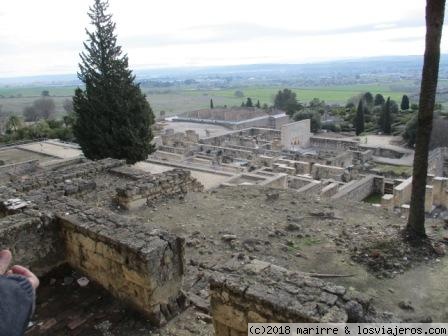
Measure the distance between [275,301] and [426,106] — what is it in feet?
15.4

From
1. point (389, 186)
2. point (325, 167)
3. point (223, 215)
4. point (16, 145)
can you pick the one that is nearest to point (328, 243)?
point (223, 215)

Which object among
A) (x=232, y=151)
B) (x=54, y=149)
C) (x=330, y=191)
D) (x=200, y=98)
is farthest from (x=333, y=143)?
(x=200, y=98)

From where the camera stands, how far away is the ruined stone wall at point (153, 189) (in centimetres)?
780

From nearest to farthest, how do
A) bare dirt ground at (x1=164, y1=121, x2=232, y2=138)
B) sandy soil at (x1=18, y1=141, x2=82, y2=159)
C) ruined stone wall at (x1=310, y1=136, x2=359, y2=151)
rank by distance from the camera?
sandy soil at (x1=18, y1=141, x2=82, y2=159) → ruined stone wall at (x1=310, y1=136, x2=359, y2=151) → bare dirt ground at (x1=164, y1=121, x2=232, y2=138)

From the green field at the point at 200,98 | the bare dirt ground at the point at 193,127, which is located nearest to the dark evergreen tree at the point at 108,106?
the bare dirt ground at the point at 193,127

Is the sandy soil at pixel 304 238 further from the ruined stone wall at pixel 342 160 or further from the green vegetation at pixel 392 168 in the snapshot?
the green vegetation at pixel 392 168

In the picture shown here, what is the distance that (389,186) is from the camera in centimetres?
1770

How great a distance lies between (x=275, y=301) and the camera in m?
3.41

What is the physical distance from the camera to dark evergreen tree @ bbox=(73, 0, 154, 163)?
17.6 metres

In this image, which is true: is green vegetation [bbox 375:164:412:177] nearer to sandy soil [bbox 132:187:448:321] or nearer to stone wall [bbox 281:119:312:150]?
stone wall [bbox 281:119:312:150]

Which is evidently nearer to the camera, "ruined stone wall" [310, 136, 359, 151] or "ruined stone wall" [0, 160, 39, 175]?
"ruined stone wall" [0, 160, 39, 175]

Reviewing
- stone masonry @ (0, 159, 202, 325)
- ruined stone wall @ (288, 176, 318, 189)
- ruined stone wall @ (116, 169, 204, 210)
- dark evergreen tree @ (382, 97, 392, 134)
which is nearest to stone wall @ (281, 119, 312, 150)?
dark evergreen tree @ (382, 97, 392, 134)

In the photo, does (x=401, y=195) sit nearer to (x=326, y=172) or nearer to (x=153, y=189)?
(x=326, y=172)

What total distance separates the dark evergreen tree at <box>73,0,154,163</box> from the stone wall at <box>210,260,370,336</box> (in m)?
14.5
